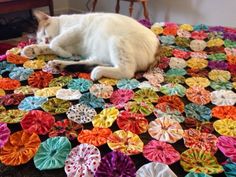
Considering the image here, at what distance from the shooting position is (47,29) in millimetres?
1609

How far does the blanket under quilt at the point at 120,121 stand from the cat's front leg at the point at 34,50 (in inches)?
1.7

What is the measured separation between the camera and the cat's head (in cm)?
160

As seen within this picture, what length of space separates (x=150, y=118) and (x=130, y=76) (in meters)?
0.35

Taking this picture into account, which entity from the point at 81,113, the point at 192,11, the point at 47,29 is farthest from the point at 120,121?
the point at 192,11

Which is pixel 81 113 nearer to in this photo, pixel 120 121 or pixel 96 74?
pixel 120 121

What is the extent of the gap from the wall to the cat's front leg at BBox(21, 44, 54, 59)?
160 cm

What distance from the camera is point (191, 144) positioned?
79 centimetres

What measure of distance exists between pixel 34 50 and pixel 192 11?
5.58ft

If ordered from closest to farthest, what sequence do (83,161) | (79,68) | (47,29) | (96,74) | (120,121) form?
(83,161), (120,121), (96,74), (79,68), (47,29)

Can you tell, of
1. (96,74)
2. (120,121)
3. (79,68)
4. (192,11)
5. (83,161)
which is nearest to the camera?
(83,161)

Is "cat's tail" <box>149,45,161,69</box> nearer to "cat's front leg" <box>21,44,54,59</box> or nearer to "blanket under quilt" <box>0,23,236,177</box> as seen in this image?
"blanket under quilt" <box>0,23,236,177</box>

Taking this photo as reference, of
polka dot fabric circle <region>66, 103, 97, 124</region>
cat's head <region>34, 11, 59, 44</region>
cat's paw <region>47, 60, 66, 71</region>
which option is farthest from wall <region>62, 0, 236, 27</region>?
polka dot fabric circle <region>66, 103, 97, 124</region>

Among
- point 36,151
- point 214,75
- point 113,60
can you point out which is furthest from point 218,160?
point 113,60

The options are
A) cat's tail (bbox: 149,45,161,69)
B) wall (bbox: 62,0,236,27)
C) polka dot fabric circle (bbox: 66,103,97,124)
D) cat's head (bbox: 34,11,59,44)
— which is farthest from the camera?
wall (bbox: 62,0,236,27)
